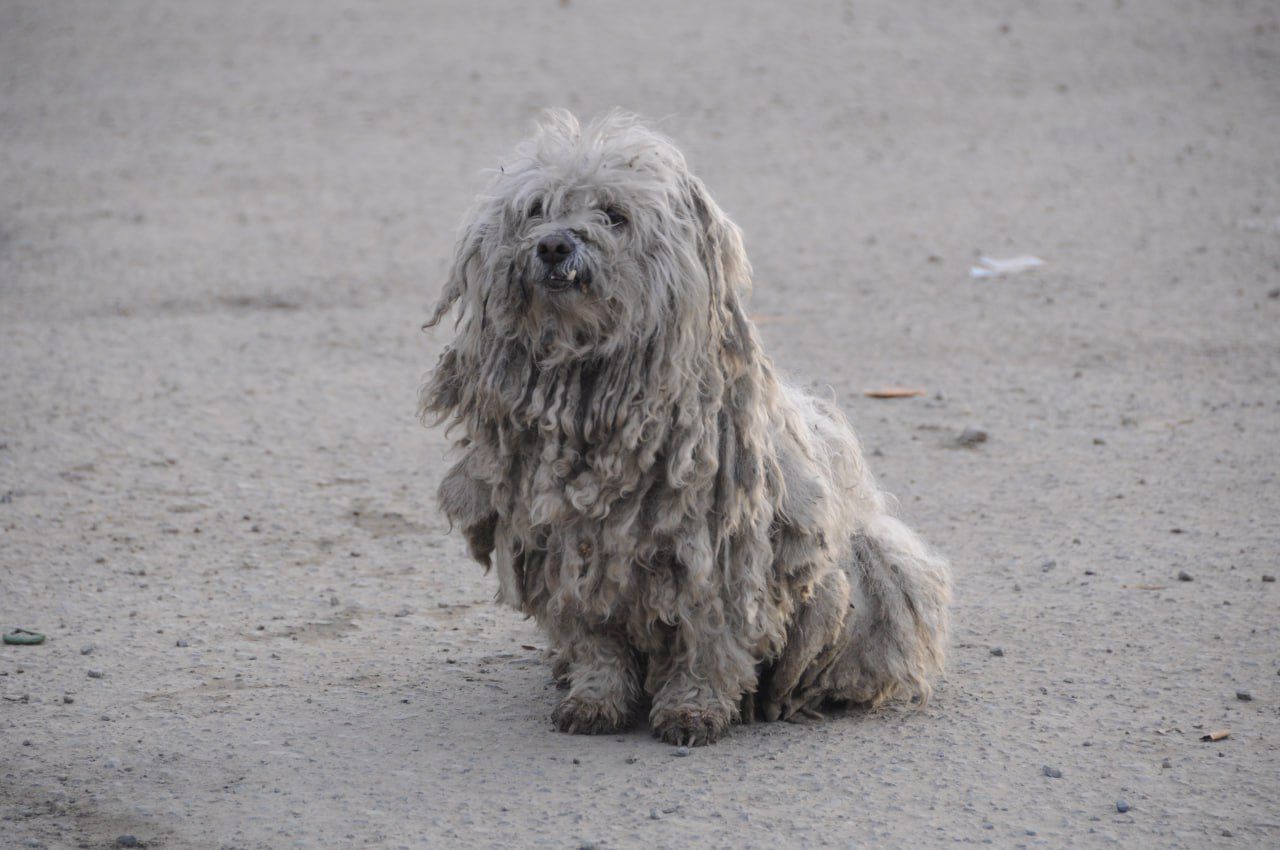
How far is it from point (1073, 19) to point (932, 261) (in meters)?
6.82

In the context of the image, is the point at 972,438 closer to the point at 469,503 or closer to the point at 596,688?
the point at 596,688

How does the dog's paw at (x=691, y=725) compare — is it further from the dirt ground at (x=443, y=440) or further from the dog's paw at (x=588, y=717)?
the dog's paw at (x=588, y=717)

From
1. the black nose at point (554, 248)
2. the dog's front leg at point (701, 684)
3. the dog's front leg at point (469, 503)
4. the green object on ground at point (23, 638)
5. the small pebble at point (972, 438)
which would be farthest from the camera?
the small pebble at point (972, 438)

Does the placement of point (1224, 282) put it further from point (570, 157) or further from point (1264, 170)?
point (570, 157)

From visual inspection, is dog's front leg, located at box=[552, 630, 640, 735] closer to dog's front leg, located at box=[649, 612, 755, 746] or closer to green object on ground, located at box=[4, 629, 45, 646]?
dog's front leg, located at box=[649, 612, 755, 746]

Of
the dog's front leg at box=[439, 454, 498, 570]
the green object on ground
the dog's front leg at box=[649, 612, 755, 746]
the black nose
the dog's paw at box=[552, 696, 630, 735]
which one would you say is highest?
the black nose

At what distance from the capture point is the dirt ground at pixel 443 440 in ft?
13.9

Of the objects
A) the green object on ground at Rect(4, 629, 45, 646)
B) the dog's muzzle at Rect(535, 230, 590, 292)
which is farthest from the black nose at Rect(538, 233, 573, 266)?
the green object on ground at Rect(4, 629, 45, 646)

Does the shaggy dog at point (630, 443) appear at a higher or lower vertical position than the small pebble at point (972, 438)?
higher

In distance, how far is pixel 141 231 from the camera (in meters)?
11.2

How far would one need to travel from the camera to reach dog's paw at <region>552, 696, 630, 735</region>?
4.56 m

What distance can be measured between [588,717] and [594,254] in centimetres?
147

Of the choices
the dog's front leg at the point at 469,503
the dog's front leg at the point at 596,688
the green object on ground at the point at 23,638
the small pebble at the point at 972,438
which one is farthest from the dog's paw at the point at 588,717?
the small pebble at the point at 972,438

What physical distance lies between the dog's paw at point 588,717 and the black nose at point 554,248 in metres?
1.41
